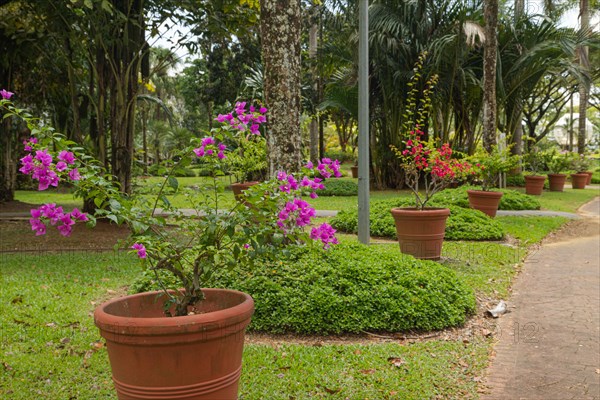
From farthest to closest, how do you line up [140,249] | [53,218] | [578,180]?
[578,180], [140,249], [53,218]

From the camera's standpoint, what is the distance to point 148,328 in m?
2.71

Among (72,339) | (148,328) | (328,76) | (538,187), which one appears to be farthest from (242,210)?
(328,76)

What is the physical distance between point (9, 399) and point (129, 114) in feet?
25.6

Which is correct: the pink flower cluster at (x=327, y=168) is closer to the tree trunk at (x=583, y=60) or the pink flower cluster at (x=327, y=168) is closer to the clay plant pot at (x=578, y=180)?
the tree trunk at (x=583, y=60)

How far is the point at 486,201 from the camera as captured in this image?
12570 mm

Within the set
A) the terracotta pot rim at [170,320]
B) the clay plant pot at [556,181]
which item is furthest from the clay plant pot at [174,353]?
the clay plant pot at [556,181]

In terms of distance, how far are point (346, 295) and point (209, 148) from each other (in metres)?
2.53

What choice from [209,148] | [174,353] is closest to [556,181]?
[209,148]

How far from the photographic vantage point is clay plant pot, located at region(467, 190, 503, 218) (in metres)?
12.5

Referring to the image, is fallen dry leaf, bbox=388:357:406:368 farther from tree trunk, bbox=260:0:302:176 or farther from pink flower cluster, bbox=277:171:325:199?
tree trunk, bbox=260:0:302:176

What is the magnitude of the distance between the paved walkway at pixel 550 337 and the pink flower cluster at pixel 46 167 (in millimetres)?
3036

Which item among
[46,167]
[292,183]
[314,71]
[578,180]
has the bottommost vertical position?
[578,180]

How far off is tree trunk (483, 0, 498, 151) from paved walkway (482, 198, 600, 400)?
22.2 feet

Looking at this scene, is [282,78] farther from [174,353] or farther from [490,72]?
[490,72]
